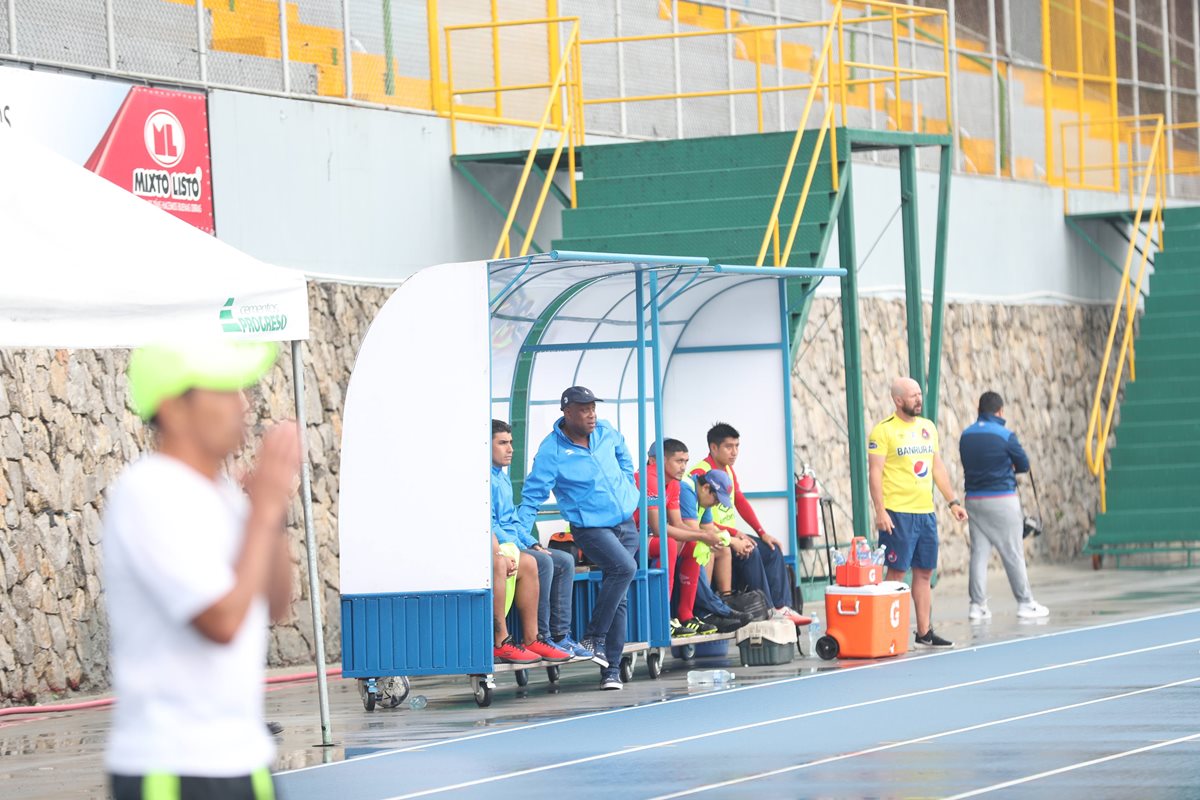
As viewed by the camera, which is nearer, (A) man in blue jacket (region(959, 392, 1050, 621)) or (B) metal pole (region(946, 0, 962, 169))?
(A) man in blue jacket (region(959, 392, 1050, 621))

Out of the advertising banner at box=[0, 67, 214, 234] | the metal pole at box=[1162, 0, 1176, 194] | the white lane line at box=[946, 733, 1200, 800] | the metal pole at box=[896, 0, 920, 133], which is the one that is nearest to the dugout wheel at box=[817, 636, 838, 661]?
the white lane line at box=[946, 733, 1200, 800]

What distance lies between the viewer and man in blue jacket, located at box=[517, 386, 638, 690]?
44.9 ft

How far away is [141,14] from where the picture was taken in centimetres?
1639

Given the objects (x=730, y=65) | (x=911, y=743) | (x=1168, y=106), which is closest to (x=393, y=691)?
(x=911, y=743)

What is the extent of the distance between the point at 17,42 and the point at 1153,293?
1822 centimetres

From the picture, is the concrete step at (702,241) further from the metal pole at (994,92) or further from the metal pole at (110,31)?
the metal pole at (994,92)

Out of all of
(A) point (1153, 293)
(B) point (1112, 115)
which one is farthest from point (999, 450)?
(B) point (1112, 115)

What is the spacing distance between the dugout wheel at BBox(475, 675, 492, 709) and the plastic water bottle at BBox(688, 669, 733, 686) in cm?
148

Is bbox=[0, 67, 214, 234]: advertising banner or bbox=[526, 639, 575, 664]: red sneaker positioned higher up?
bbox=[0, 67, 214, 234]: advertising banner

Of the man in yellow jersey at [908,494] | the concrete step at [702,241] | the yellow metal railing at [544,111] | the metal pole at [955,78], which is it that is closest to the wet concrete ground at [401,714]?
the man in yellow jersey at [908,494]

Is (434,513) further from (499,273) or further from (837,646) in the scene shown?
(837,646)

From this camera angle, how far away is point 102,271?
9.84 metres

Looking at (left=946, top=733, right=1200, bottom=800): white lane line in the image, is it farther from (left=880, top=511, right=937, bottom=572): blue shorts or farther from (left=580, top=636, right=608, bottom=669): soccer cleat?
(left=880, top=511, right=937, bottom=572): blue shorts

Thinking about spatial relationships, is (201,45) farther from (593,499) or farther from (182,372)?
(182,372)
